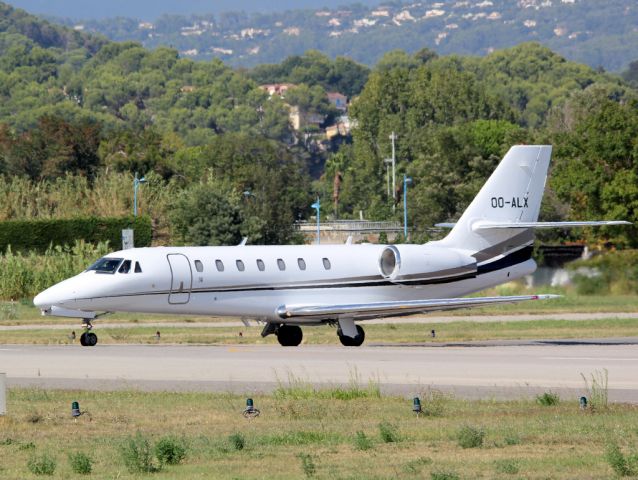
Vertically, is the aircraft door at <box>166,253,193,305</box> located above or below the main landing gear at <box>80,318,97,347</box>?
above

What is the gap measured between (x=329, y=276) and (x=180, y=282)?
4.33m

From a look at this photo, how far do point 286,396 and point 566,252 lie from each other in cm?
5648

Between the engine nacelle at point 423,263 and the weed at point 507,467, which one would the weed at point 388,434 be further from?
the engine nacelle at point 423,263

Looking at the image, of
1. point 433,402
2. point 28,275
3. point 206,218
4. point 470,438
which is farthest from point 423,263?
point 206,218

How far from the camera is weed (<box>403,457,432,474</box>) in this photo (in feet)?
52.7

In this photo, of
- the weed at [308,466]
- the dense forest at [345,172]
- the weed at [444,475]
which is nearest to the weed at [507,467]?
the weed at [444,475]

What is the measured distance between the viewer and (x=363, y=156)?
611ft

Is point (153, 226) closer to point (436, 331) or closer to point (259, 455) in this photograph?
point (436, 331)

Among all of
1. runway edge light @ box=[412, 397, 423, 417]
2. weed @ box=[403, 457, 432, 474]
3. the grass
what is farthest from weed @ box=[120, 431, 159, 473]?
runway edge light @ box=[412, 397, 423, 417]

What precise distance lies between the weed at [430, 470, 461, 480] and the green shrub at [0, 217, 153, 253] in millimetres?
59540

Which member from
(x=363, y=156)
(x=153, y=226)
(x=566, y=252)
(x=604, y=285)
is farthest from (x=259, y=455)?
(x=363, y=156)

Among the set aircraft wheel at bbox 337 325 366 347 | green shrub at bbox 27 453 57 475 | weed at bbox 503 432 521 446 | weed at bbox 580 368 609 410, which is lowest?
aircraft wheel at bbox 337 325 366 347

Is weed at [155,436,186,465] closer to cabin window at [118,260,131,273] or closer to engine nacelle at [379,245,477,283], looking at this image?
cabin window at [118,260,131,273]

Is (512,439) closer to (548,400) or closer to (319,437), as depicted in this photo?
(319,437)
